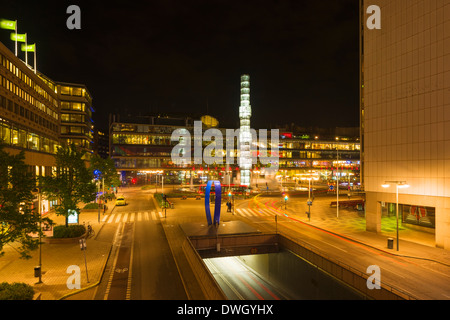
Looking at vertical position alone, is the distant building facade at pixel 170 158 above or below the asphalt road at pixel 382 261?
above

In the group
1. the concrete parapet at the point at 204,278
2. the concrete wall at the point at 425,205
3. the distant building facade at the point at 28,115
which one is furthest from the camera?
the distant building facade at the point at 28,115

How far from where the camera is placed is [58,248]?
2625 cm

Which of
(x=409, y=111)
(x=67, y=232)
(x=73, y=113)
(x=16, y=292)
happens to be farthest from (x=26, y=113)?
(x=409, y=111)

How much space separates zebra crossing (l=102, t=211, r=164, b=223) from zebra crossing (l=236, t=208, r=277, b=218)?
484 inches

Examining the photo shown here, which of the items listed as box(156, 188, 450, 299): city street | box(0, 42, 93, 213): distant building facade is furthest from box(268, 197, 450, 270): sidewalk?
box(0, 42, 93, 213): distant building facade

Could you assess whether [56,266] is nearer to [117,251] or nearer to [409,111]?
[117,251]

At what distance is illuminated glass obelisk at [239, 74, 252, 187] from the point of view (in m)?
98.8

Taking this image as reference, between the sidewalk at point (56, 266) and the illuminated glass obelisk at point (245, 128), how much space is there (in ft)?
246

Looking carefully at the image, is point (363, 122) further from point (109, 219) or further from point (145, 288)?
point (109, 219)

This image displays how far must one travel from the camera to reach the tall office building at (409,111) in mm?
26922

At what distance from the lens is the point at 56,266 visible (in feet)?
70.2

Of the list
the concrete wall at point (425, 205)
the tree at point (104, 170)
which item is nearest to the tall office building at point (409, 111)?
the concrete wall at point (425, 205)

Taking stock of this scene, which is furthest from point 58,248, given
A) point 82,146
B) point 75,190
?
point 82,146

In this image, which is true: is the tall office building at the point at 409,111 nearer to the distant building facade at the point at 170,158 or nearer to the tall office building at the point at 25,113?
the tall office building at the point at 25,113
